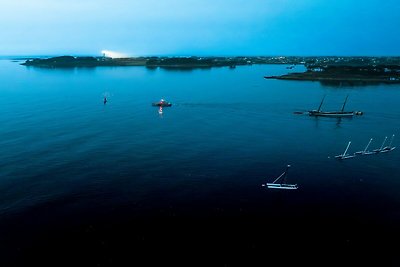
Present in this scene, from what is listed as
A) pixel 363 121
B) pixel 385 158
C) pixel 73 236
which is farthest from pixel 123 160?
pixel 363 121

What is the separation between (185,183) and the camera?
207ft

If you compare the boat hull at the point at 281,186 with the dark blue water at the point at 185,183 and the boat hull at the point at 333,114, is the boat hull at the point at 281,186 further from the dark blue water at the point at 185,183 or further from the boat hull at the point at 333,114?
the boat hull at the point at 333,114

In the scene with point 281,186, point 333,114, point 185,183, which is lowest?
point 333,114

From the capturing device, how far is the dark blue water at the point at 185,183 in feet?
153

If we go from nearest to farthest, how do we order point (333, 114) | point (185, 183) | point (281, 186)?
point (281, 186) → point (185, 183) → point (333, 114)

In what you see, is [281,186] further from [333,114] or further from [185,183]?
[333,114]

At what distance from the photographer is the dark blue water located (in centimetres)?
4678

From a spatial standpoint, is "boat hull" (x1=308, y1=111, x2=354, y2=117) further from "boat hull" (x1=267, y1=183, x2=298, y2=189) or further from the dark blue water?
"boat hull" (x1=267, y1=183, x2=298, y2=189)

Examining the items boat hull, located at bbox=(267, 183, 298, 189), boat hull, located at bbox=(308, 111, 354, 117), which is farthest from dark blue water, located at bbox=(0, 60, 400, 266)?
boat hull, located at bbox=(308, 111, 354, 117)

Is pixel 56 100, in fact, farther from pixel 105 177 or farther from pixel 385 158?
pixel 385 158

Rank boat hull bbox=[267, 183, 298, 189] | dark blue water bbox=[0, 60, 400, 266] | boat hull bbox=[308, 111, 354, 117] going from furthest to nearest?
boat hull bbox=[308, 111, 354, 117]
boat hull bbox=[267, 183, 298, 189]
dark blue water bbox=[0, 60, 400, 266]

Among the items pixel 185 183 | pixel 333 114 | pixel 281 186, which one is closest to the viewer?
pixel 281 186

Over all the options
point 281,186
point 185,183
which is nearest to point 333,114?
point 281,186

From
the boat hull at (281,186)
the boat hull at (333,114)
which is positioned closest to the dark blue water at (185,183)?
the boat hull at (281,186)
